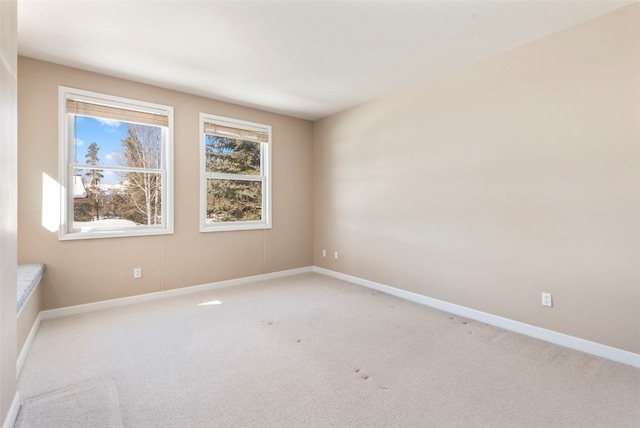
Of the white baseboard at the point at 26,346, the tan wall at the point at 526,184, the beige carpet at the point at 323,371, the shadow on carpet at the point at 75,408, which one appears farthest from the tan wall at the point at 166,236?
the shadow on carpet at the point at 75,408

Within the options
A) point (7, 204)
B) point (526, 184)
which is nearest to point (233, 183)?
point (7, 204)

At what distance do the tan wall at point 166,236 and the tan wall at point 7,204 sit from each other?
5.82ft

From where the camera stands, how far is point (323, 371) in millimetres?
2143

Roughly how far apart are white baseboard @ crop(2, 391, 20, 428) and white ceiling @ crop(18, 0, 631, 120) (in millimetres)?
2579

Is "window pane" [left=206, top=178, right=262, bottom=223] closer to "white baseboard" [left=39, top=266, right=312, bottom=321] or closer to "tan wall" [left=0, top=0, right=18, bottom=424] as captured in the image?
"white baseboard" [left=39, top=266, right=312, bottom=321]

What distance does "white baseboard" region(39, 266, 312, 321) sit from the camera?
126 inches

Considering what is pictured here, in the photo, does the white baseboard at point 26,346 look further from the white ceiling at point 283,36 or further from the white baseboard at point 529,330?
the white baseboard at point 529,330

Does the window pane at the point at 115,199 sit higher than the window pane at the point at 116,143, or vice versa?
the window pane at the point at 116,143

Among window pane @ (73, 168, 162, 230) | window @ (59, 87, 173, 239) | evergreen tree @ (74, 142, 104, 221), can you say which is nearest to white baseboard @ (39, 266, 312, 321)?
window @ (59, 87, 173, 239)

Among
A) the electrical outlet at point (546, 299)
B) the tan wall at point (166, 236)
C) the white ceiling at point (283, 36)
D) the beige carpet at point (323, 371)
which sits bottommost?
the beige carpet at point (323, 371)

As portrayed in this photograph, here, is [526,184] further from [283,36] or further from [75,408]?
[75,408]

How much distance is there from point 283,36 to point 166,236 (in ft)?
8.92

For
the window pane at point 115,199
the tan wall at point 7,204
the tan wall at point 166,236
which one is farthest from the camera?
the window pane at point 115,199

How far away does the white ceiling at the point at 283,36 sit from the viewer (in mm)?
2250
